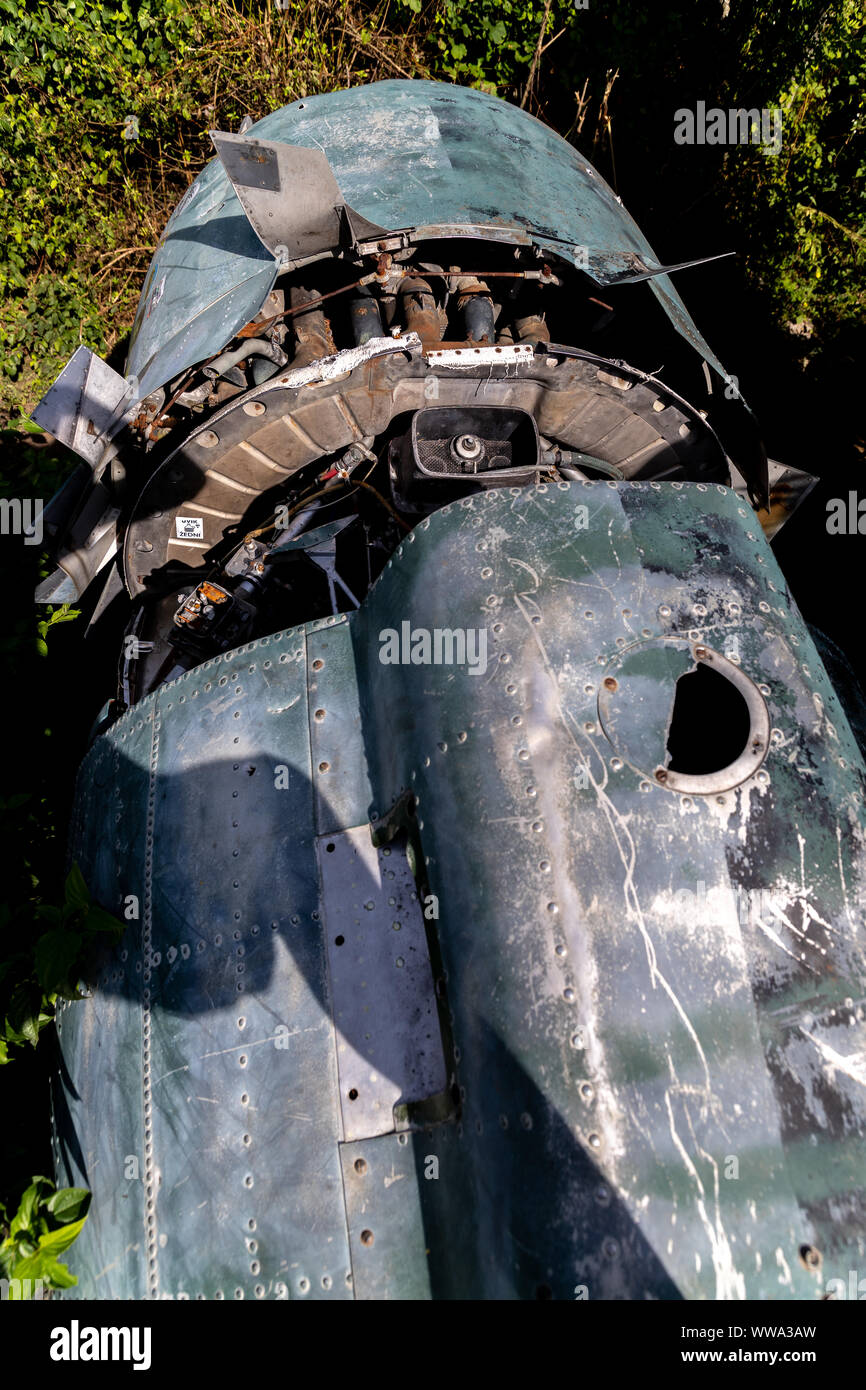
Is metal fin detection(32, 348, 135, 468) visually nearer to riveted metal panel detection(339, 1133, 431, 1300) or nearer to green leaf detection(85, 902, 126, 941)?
green leaf detection(85, 902, 126, 941)

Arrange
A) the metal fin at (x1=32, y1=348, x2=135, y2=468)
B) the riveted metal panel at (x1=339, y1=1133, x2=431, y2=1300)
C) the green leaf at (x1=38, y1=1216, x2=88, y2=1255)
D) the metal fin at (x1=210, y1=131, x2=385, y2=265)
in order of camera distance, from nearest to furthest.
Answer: the riveted metal panel at (x1=339, y1=1133, x2=431, y2=1300) < the green leaf at (x1=38, y1=1216, x2=88, y2=1255) < the metal fin at (x1=210, y1=131, x2=385, y2=265) < the metal fin at (x1=32, y1=348, x2=135, y2=468)

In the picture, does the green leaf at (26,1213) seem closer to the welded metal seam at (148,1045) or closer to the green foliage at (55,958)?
the welded metal seam at (148,1045)

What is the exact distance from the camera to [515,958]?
8.45ft

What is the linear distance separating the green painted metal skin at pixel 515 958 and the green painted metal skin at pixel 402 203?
67.7 inches

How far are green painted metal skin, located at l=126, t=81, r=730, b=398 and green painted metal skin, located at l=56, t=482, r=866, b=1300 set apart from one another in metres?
1.72

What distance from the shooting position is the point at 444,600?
123 inches

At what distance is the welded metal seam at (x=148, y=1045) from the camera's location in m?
2.90

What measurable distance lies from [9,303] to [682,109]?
6.65m

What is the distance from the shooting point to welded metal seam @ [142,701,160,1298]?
9.52 ft

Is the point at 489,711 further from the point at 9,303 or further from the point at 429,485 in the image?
the point at 9,303

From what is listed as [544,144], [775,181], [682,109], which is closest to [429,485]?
[544,144]

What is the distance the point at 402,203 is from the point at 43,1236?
493 cm

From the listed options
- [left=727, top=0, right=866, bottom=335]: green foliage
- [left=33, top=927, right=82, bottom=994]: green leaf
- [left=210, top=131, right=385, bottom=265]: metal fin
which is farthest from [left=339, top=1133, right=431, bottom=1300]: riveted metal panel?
[left=727, top=0, right=866, bottom=335]: green foliage

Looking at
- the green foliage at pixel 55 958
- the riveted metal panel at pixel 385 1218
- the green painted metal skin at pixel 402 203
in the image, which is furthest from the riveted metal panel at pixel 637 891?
the green painted metal skin at pixel 402 203
